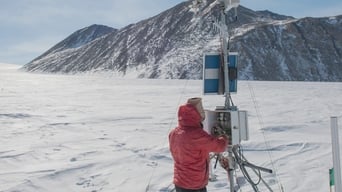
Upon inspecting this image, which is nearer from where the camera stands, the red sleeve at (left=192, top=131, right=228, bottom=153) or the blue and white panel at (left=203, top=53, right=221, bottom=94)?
the red sleeve at (left=192, top=131, right=228, bottom=153)

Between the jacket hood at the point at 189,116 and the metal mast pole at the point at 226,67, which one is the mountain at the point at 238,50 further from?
the jacket hood at the point at 189,116

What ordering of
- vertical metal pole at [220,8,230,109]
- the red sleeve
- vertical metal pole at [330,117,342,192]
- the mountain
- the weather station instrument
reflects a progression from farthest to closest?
the mountain → vertical metal pole at [220,8,230,109] → the weather station instrument → the red sleeve → vertical metal pole at [330,117,342,192]

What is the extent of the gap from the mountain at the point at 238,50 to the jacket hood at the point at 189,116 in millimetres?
85048

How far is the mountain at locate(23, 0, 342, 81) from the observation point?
3885 inches

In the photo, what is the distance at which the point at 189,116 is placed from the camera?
169 inches

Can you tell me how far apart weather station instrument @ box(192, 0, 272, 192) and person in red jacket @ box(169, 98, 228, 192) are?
1.81 feet

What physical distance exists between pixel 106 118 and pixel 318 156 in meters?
8.73

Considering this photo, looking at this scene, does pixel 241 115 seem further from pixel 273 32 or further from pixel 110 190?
pixel 273 32

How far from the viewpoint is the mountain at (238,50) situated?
9869 cm

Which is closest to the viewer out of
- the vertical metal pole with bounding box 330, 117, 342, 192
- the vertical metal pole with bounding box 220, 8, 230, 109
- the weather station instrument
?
the vertical metal pole with bounding box 330, 117, 342, 192

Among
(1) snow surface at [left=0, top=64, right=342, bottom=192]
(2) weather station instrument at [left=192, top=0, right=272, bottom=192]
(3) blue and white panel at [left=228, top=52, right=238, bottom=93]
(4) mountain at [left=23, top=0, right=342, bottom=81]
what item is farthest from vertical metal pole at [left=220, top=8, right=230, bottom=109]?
(4) mountain at [left=23, top=0, right=342, bottom=81]

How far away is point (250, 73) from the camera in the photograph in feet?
312

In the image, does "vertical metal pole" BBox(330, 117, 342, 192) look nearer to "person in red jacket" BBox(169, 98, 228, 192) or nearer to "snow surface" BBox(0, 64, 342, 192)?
"person in red jacket" BBox(169, 98, 228, 192)

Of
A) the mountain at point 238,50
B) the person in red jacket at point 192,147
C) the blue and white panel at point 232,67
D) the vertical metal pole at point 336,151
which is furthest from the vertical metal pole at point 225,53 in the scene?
the mountain at point 238,50
